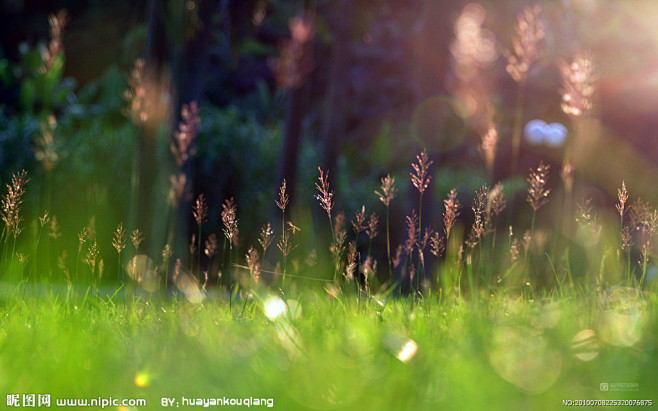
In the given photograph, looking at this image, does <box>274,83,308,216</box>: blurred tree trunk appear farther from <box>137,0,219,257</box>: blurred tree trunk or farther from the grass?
the grass

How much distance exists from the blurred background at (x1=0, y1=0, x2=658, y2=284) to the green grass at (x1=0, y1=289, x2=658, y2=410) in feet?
2.82

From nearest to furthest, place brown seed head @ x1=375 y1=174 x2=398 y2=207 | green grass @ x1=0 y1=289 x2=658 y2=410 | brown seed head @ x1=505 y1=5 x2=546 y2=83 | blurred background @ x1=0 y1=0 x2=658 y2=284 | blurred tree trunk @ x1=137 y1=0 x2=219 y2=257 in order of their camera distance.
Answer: green grass @ x1=0 y1=289 x2=658 y2=410, brown seed head @ x1=375 y1=174 x2=398 y2=207, brown seed head @ x1=505 y1=5 x2=546 y2=83, blurred background @ x1=0 y1=0 x2=658 y2=284, blurred tree trunk @ x1=137 y1=0 x2=219 y2=257

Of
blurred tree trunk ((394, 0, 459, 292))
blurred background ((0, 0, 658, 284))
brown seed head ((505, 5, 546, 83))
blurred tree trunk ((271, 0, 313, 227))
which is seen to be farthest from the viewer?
blurred tree trunk ((271, 0, 313, 227))

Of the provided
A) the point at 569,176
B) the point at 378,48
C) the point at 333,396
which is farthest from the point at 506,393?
the point at 378,48

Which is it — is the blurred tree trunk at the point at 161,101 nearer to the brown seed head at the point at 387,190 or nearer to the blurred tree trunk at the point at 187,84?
the blurred tree trunk at the point at 187,84

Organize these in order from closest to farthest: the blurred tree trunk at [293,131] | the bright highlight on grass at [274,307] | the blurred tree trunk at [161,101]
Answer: the bright highlight on grass at [274,307] → the blurred tree trunk at [161,101] → the blurred tree trunk at [293,131]

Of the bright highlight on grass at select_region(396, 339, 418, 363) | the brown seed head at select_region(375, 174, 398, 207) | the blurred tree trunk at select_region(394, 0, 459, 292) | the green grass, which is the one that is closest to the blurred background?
the blurred tree trunk at select_region(394, 0, 459, 292)

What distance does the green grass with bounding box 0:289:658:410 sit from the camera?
250 cm

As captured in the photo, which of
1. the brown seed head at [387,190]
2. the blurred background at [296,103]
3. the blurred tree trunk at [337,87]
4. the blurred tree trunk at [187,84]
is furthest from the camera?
the blurred tree trunk at [337,87]

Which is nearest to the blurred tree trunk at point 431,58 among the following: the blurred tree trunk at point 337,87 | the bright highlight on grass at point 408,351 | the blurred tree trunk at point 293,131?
the blurred tree trunk at point 337,87

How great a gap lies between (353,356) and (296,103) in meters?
7.55

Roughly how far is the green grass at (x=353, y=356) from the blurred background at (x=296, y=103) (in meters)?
0.86

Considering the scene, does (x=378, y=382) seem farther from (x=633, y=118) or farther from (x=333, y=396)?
(x=633, y=118)

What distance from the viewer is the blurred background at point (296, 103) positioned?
27.6 ft
